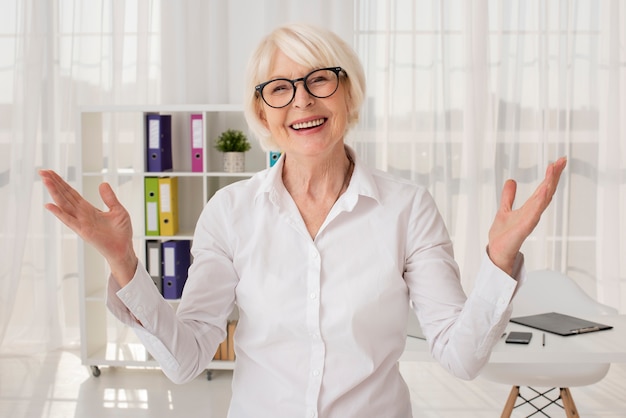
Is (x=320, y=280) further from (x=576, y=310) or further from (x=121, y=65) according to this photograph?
(x=121, y=65)

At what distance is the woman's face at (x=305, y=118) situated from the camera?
69.9 inches

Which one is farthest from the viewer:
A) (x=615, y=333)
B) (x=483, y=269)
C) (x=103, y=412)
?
(x=103, y=412)

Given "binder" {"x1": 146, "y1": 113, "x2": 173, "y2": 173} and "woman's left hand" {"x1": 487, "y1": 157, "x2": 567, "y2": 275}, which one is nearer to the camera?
"woman's left hand" {"x1": 487, "y1": 157, "x2": 567, "y2": 275}

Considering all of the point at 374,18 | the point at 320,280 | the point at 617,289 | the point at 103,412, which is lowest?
the point at 103,412

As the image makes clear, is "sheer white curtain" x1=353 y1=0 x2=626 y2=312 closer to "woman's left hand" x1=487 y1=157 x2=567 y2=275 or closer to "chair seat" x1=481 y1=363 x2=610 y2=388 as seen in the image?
"chair seat" x1=481 y1=363 x2=610 y2=388

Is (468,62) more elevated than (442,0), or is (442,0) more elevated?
(442,0)

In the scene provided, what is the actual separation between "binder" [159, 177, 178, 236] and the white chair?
78.3 inches

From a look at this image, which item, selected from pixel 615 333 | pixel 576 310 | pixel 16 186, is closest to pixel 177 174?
pixel 16 186

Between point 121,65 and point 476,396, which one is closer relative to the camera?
point 476,396

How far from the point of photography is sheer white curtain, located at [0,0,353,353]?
4.75 meters

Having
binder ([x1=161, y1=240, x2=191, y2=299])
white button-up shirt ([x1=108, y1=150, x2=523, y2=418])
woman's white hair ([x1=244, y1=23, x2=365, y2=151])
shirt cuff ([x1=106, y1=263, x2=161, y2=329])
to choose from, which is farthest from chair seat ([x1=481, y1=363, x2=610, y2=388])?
binder ([x1=161, y1=240, x2=191, y2=299])

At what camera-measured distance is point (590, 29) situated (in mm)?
4758

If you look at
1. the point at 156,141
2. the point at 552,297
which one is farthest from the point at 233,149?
the point at 552,297

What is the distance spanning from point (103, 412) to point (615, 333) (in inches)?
97.8
